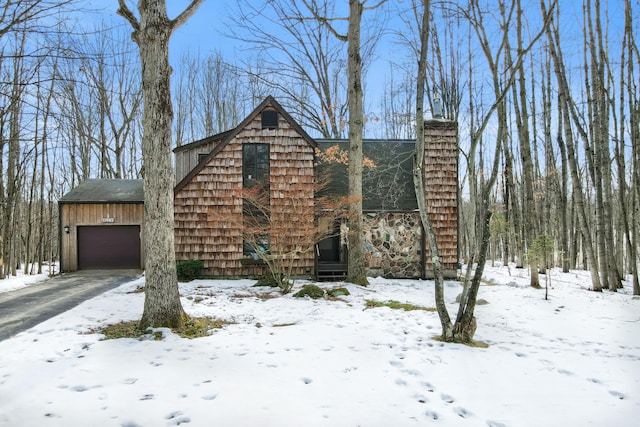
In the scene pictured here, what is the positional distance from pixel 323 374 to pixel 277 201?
821cm

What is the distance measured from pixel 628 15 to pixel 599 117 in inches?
129

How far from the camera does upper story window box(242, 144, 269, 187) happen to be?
12.4 m

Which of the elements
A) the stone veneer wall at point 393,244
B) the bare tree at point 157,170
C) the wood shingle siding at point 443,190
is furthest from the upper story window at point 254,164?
the bare tree at point 157,170

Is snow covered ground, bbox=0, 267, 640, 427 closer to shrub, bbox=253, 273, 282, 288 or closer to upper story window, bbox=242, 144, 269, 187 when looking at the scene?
shrub, bbox=253, 273, 282, 288

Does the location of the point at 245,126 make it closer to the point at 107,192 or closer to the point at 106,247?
the point at 107,192

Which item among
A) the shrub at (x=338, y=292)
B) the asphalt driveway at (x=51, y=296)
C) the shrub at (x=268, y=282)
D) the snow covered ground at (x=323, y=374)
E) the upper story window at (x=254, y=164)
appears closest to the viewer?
the snow covered ground at (x=323, y=374)

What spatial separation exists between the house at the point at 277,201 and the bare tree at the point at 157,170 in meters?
4.82

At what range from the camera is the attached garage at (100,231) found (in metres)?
14.3

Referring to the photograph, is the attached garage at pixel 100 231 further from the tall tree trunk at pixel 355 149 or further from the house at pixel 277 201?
the tall tree trunk at pixel 355 149

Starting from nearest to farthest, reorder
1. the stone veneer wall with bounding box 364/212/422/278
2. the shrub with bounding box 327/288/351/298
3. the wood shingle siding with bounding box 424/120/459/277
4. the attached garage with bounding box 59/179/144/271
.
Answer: the shrub with bounding box 327/288/351/298 < the stone veneer wall with bounding box 364/212/422/278 < the wood shingle siding with bounding box 424/120/459/277 < the attached garage with bounding box 59/179/144/271

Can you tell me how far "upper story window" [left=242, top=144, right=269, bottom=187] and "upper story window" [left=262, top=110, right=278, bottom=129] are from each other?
0.62m

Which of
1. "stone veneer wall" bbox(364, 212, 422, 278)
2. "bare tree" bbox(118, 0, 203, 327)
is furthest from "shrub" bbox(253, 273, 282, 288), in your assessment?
"bare tree" bbox(118, 0, 203, 327)

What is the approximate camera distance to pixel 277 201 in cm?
1182

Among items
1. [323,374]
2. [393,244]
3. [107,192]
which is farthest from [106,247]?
[323,374]
